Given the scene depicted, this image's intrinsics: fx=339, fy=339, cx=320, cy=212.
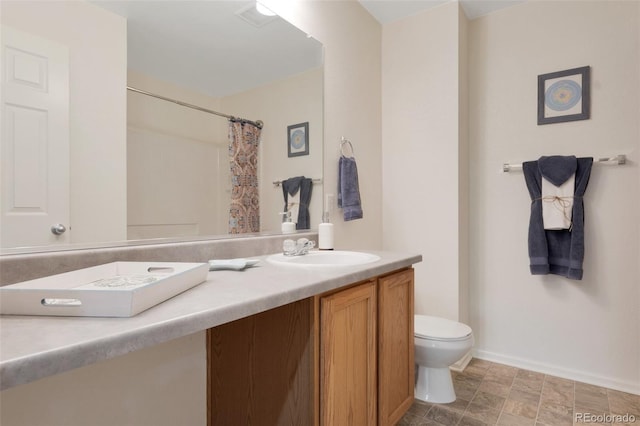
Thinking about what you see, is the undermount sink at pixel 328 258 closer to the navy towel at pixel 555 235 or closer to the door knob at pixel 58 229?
the door knob at pixel 58 229

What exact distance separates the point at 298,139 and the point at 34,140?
1.17 m

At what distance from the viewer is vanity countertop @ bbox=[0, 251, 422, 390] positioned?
474 millimetres

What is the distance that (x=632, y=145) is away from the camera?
2.00 meters

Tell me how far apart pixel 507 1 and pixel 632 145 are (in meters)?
1.24

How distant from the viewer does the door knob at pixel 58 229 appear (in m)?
0.96

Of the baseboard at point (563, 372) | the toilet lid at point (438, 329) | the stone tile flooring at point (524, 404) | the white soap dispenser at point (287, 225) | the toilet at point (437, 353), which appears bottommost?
the stone tile flooring at point (524, 404)

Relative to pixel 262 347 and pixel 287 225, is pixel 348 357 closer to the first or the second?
pixel 262 347

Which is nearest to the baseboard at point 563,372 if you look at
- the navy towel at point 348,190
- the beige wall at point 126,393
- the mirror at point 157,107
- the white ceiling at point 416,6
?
the navy towel at point 348,190

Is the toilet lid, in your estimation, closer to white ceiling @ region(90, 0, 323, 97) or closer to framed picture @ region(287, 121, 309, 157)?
framed picture @ region(287, 121, 309, 157)

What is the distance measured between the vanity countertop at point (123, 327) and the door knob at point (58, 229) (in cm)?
40

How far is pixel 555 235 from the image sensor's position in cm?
217

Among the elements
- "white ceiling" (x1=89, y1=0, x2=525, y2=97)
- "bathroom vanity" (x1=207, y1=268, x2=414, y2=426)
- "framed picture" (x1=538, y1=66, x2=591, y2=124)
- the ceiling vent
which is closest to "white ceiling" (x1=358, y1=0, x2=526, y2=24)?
"framed picture" (x1=538, y1=66, x2=591, y2=124)

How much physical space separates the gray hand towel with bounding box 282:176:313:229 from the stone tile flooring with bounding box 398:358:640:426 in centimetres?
114

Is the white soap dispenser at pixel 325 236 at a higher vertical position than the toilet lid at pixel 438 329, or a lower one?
higher
